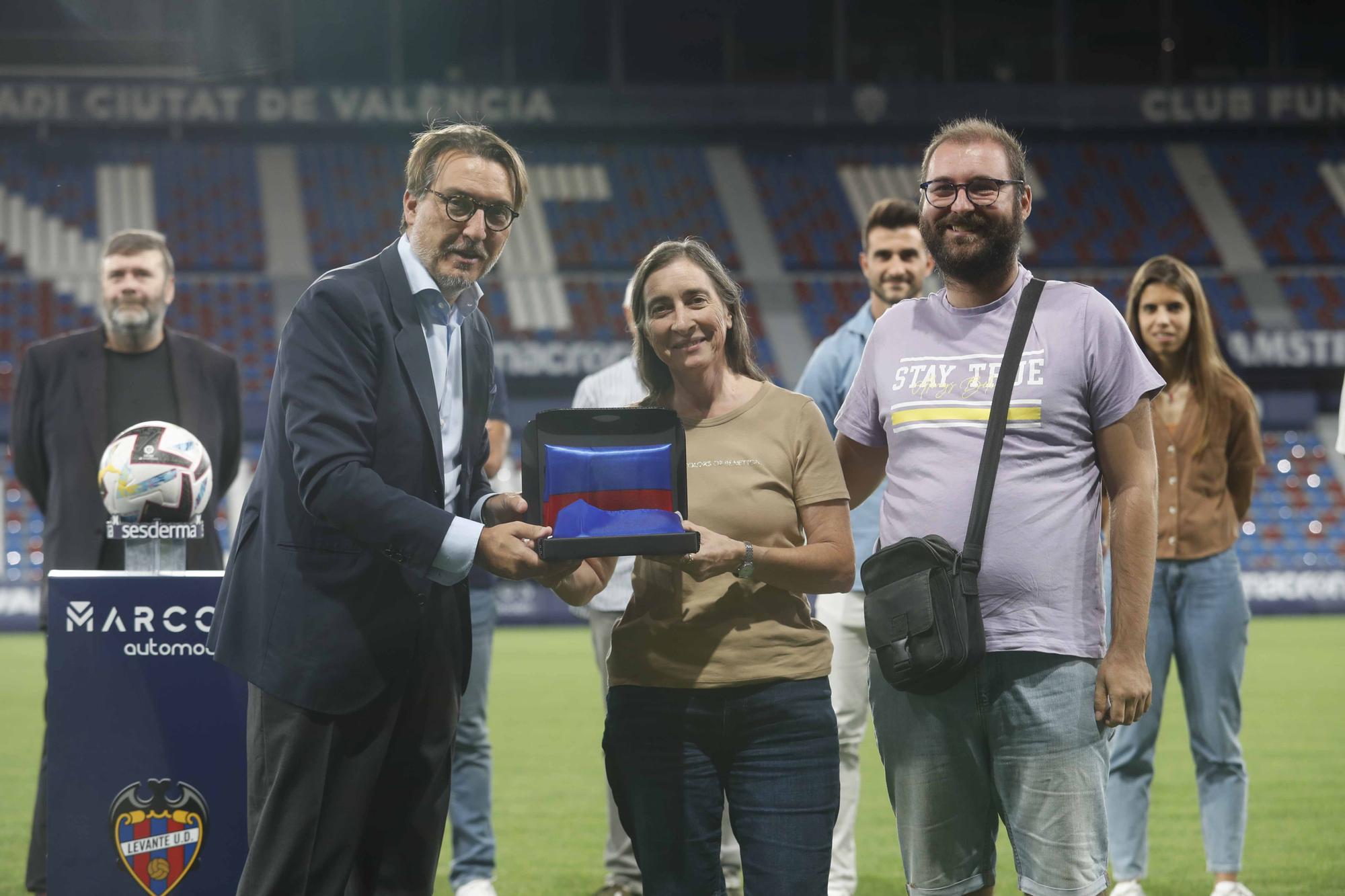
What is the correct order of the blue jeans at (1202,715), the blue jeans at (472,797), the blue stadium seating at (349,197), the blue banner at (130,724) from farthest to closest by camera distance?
the blue stadium seating at (349,197), the blue jeans at (472,797), the blue jeans at (1202,715), the blue banner at (130,724)

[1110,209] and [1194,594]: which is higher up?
[1110,209]

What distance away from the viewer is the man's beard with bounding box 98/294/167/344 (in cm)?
428

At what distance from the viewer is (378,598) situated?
2625mm

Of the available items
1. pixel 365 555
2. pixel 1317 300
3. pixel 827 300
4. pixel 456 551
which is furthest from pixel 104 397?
pixel 1317 300

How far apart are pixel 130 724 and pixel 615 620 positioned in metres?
1.56

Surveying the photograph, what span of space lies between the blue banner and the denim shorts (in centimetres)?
168

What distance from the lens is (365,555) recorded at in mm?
2604

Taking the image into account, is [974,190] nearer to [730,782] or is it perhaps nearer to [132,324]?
[730,782]

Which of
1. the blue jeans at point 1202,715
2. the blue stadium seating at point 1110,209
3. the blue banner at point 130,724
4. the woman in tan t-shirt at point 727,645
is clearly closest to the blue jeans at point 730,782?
the woman in tan t-shirt at point 727,645

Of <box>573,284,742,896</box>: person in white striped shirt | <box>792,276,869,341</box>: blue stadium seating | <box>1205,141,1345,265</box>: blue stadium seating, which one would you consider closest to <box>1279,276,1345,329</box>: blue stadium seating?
<box>1205,141,1345,265</box>: blue stadium seating

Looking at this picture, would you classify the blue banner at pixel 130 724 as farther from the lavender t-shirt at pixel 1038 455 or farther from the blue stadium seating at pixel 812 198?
the blue stadium seating at pixel 812 198

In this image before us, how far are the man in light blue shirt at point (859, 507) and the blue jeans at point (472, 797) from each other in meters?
1.17

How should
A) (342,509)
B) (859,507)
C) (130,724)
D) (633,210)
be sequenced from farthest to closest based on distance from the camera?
(633,210), (859,507), (130,724), (342,509)

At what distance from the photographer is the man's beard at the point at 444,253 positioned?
2734 mm
